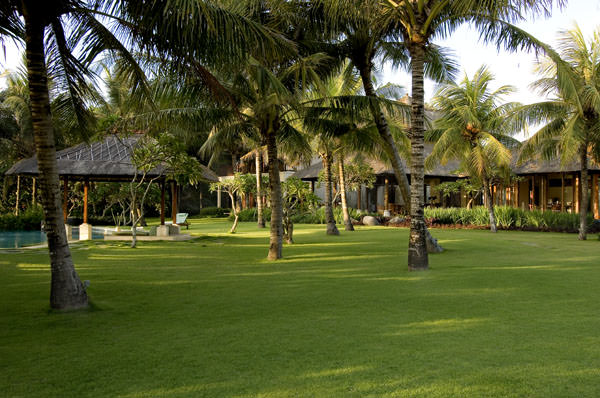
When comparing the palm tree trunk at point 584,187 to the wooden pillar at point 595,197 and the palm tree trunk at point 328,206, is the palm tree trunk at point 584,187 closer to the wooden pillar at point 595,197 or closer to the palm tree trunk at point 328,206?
the palm tree trunk at point 328,206

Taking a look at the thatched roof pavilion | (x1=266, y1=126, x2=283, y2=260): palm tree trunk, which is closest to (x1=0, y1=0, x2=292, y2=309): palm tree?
(x1=266, y1=126, x2=283, y2=260): palm tree trunk

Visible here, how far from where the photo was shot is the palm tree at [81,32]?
20.4ft

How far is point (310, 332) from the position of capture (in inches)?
218

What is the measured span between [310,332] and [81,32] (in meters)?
5.16

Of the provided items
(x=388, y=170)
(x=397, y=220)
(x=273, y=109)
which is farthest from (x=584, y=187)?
(x=388, y=170)

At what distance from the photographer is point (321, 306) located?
271 inches

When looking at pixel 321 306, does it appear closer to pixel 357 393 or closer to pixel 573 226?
pixel 357 393

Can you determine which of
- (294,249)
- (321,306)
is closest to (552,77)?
(294,249)

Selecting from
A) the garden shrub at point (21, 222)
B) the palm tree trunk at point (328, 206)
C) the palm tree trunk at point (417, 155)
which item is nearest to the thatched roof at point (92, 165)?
the palm tree trunk at point (328, 206)

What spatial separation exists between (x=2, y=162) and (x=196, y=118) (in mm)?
21405

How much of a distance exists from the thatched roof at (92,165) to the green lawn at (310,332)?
822cm

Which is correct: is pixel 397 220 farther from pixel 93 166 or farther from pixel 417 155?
pixel 417 155

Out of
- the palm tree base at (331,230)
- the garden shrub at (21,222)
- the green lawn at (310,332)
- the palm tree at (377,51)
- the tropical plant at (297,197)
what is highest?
the palm tree at (377,51)

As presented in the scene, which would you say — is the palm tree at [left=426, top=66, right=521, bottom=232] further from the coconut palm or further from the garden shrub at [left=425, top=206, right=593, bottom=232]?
the coconut palm
